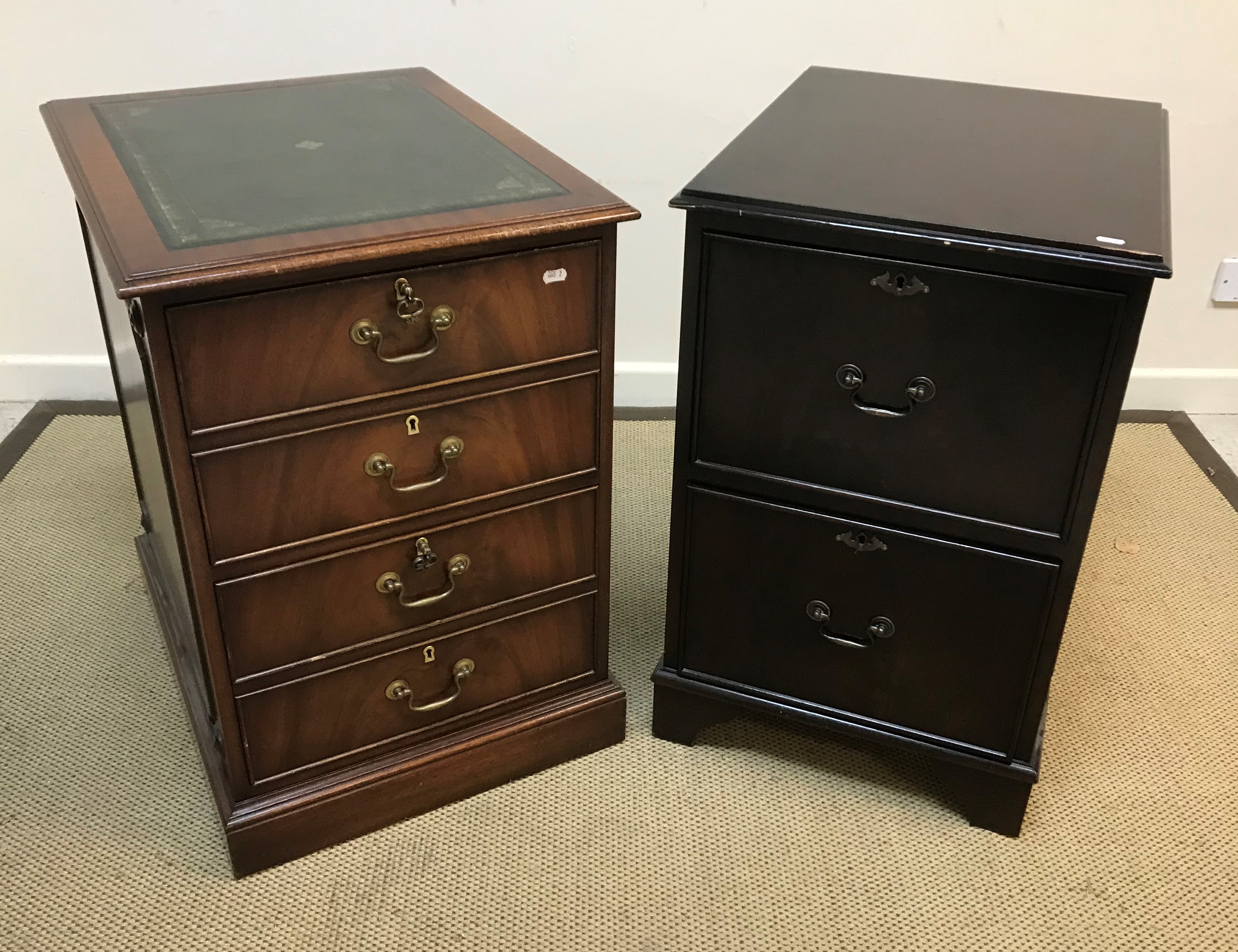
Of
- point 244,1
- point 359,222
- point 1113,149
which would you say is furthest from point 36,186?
point 1113,149

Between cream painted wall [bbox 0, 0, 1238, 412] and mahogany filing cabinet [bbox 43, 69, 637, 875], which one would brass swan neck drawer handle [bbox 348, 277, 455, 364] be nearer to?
mahogany filing cabinet [bbox 43, 69, 637, 875]

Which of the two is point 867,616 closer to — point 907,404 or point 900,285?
point 907,404

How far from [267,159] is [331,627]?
49 cm

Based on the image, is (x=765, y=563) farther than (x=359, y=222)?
Yes

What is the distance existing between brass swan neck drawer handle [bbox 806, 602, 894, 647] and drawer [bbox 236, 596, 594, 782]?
266 millimetres

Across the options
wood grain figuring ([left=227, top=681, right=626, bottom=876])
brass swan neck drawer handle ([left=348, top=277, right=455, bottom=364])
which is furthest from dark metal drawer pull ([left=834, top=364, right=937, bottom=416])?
wood grain figuring ([left=227, top=681, right=626, bottom=876])

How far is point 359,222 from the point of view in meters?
1.02

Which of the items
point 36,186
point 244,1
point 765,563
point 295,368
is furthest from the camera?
point 36,186

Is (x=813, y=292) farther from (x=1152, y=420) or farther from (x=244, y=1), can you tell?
(x=1152, y=420)

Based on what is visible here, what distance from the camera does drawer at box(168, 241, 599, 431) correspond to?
973 millimetres

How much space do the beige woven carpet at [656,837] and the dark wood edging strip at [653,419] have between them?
0.40 meters

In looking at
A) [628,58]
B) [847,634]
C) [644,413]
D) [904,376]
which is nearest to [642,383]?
[644,413]

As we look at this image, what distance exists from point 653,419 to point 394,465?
107 centimetres

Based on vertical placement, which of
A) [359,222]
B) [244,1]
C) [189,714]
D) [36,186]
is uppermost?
[244,1]
